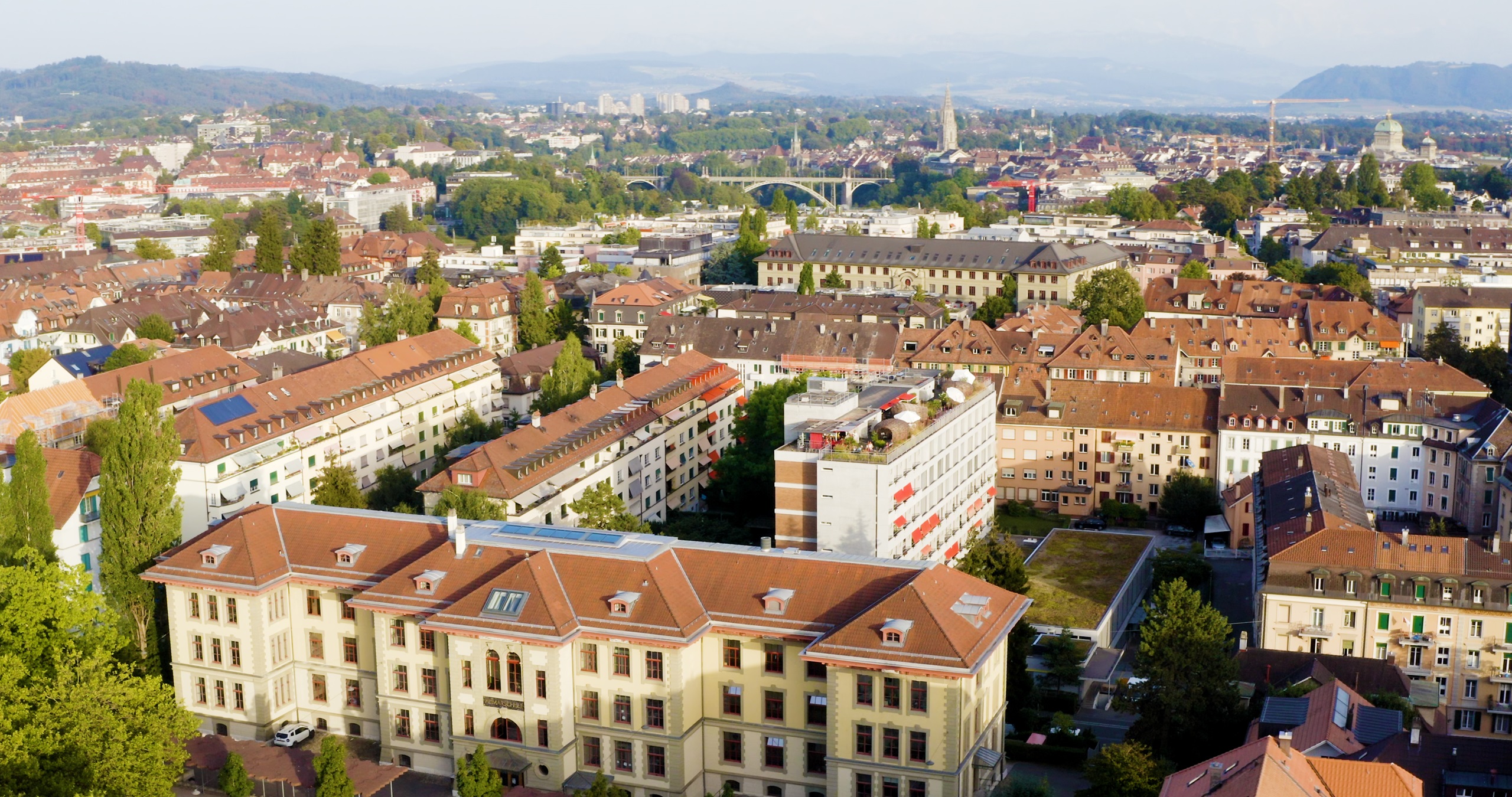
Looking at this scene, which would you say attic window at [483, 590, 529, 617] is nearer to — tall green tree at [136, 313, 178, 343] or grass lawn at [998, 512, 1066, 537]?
grass lawn at [998, 512, 1066, 537]

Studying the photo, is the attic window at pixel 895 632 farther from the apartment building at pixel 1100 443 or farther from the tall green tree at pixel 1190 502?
the apartment building at pixel 1100 443

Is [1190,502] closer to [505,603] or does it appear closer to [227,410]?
[505,603]

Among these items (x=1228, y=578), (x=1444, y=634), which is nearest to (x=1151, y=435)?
(x=1228, y=578)

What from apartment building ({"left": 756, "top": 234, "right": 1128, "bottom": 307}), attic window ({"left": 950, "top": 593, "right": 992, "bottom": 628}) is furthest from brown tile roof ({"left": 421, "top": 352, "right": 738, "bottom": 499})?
apartment building ({"left": 756, "top": 234, "right": 1128, "bottom": 307})

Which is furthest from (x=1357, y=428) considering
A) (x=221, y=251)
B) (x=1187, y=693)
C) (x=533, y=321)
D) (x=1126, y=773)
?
(x=221, y=251)

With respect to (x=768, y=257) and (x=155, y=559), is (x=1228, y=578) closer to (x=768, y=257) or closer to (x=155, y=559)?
(x=155, y=559)

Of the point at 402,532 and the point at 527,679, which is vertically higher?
the point at 402,532

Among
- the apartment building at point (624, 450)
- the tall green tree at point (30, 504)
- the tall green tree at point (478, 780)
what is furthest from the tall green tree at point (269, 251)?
the tall green tree at point (478, 780)
